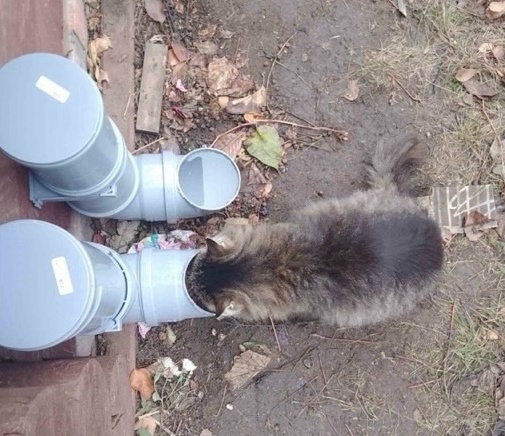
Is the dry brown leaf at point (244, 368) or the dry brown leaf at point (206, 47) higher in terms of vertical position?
the dry brown leaf at point (206, 47)

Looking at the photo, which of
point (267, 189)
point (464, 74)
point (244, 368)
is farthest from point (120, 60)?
point (464, 74)

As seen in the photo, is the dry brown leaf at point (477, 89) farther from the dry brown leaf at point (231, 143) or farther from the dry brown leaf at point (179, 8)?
the dry brown leaf at point (179, 8)

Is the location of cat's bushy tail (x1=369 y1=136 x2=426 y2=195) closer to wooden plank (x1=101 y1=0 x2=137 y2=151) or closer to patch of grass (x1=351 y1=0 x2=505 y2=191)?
patch of grass (x1=351 y1=0 x2=505 y2=191)

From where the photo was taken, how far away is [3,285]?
2143 millimetres

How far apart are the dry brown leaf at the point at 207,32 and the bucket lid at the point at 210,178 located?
31.8 inches

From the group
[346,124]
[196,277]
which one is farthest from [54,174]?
[346,124]

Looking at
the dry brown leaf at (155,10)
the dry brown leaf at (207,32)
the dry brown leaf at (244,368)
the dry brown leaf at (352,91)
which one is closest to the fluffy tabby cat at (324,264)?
the dry brown leaf at (244,368)

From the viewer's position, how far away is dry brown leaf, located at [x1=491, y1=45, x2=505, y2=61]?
Result: 13.1 feet

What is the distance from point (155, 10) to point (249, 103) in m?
0.75

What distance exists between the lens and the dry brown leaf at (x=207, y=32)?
3.69 meters

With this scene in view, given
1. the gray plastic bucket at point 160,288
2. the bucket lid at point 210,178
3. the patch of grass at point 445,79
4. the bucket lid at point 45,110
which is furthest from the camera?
the patch of grass at point 445,79

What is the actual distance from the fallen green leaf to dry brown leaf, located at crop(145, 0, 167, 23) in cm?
85

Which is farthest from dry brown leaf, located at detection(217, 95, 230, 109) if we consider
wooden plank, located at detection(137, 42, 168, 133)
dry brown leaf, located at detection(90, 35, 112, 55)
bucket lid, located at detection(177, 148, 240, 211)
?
dry brown leaf, located at detection(90, 35, 112, 55)

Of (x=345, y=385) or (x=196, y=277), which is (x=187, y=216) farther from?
(x=345, y=385)
